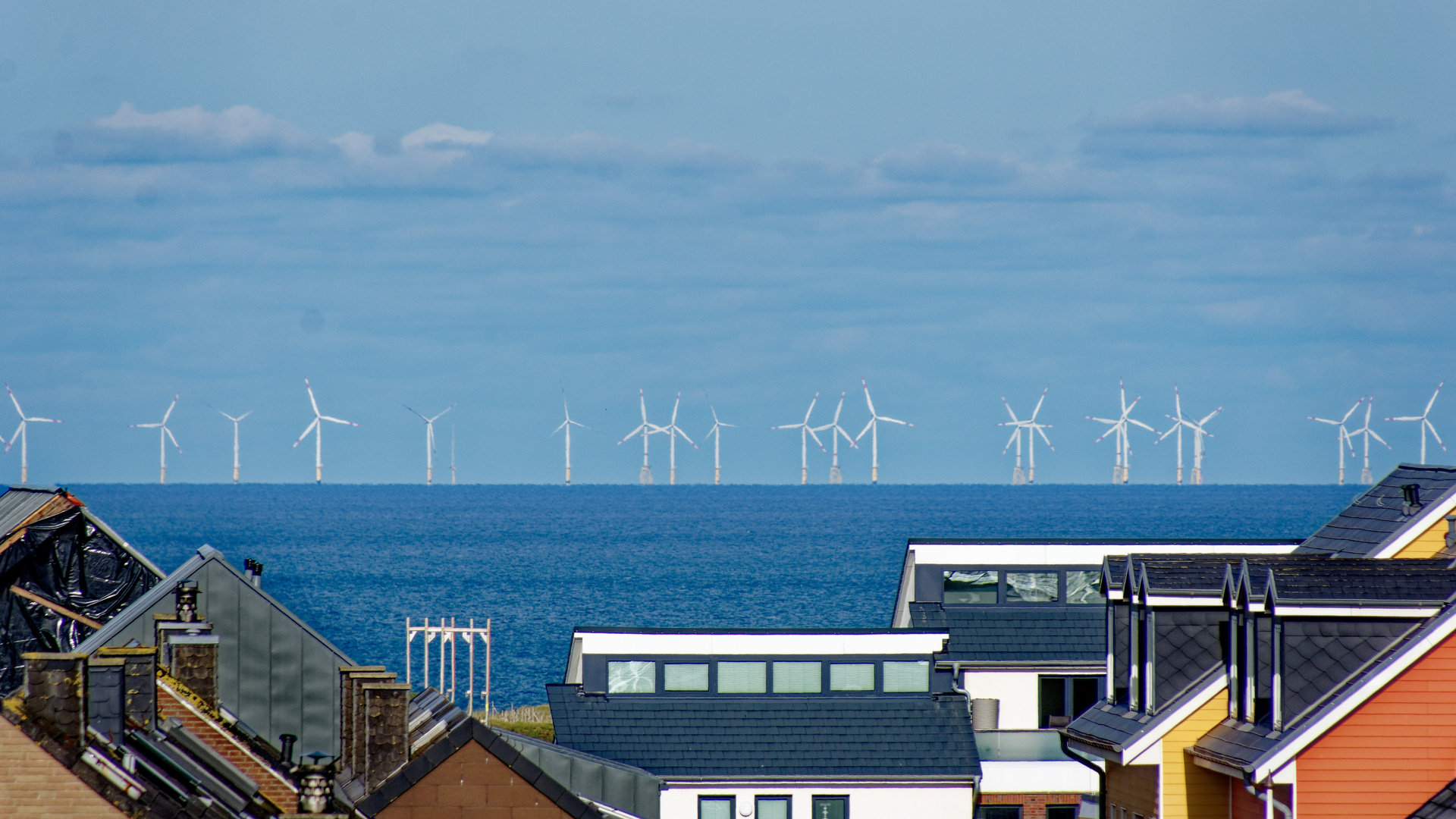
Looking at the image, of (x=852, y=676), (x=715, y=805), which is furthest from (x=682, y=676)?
(x=852, y=676)

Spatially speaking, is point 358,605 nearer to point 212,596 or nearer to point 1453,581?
point 212,596

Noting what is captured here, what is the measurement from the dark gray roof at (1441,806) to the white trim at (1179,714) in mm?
3228

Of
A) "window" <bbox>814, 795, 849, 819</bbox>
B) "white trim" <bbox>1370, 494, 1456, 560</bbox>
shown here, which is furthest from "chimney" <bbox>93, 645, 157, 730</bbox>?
"window" <bbox>814, 795, 849, 819</bbox>

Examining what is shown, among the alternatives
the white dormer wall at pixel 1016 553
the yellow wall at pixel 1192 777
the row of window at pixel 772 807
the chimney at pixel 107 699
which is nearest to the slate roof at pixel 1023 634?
the white dormer wall at pixel 1016 553

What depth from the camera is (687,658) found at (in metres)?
Result: 47.1

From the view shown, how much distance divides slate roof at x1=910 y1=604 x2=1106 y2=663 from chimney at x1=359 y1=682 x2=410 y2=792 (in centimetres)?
2331

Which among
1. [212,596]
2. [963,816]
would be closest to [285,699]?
[212,596]

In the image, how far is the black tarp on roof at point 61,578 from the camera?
40531mm

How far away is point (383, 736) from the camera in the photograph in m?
27.4

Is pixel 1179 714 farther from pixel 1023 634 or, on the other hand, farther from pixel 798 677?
pixel 1023 634

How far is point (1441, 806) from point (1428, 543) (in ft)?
21.5

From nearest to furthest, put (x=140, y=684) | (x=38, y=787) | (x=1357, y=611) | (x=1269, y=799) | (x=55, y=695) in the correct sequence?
1. (x=38, y=787)
2. (x=1357, y=611)
3. (x=1269, y=799)
4. (x=55, y=695)
5. (x=140, y=684)

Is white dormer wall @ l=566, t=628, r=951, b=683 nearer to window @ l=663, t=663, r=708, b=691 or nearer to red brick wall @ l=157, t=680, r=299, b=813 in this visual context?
window @ l=663, t=663, r=708, b=691

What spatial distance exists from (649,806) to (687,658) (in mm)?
6230
